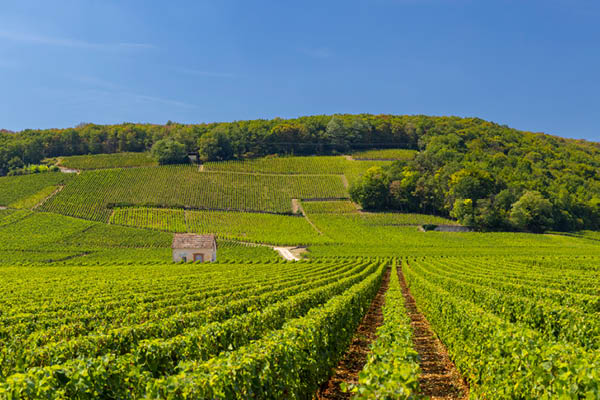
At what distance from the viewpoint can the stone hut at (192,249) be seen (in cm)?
6175

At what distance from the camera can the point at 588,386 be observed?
5.59 metres

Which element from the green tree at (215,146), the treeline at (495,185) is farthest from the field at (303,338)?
the green tree at (215,146)

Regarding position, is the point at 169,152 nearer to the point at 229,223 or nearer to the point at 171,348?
the point at 229,223

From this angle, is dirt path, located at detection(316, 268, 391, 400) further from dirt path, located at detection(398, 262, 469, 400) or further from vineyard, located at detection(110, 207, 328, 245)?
vineyard, located at detection(110, 207, 328, 245)

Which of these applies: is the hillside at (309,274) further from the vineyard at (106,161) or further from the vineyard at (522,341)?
the vineyard at (106,161)

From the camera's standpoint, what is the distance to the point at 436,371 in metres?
13.1

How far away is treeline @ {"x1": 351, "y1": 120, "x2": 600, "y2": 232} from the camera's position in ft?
306

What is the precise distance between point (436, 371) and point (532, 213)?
301 ft

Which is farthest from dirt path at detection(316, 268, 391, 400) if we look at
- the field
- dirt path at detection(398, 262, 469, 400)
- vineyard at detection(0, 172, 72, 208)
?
vineyard at detection(0, 172, 72, 208)

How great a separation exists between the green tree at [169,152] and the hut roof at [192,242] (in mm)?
67751

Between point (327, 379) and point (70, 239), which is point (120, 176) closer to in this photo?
point (70, 239)

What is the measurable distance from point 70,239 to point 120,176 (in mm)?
41959

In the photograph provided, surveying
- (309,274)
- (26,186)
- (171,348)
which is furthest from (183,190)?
(171,348)

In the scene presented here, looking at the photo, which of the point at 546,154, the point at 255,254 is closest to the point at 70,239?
the point at 255,254
